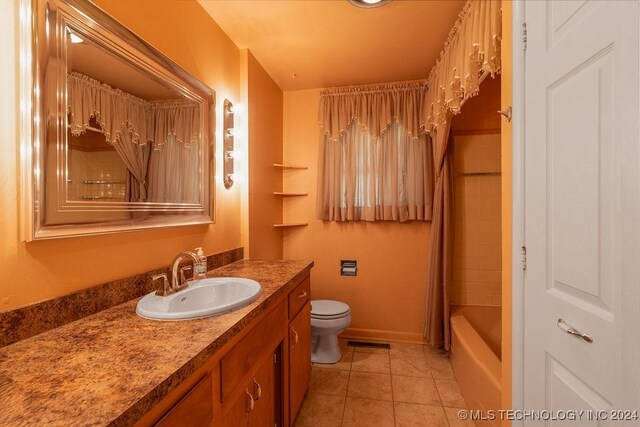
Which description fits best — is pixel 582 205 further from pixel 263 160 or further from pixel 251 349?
pixel 263 160

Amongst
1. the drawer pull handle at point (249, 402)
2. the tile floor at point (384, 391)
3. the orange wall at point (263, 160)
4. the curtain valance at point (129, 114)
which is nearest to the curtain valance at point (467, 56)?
the orange wall at point (263, 160)

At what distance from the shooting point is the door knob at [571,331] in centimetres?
78

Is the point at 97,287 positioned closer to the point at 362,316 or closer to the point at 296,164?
the point at 296,164

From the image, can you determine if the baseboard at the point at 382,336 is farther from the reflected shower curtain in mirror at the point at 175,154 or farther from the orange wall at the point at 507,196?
the reflected shower curtain in mirror at the point at 175,154

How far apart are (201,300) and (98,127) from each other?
0.81 metres

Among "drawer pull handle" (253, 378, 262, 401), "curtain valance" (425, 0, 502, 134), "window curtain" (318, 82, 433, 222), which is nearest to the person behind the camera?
"drawer pull handle" (253, 378, 262, 401)

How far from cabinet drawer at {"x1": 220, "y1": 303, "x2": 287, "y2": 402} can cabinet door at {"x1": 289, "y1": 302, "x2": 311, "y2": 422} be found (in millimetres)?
179

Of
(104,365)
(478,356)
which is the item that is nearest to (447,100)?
(478,356)

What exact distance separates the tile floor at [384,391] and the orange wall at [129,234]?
46.3 inches

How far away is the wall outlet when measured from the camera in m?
2.72

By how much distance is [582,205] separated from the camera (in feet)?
2.63

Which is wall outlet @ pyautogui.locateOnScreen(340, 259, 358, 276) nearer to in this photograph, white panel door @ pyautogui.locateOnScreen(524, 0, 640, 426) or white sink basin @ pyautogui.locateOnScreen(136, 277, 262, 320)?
white sink basin @ pyautogui.locateOnScreen(136, 277, 262, 320)

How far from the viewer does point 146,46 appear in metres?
1.22

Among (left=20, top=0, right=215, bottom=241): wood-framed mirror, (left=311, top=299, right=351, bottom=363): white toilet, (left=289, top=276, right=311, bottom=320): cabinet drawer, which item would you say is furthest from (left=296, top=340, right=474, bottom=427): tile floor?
(left=20, top=0, right=215, bottom=241): wood-framed mirror
